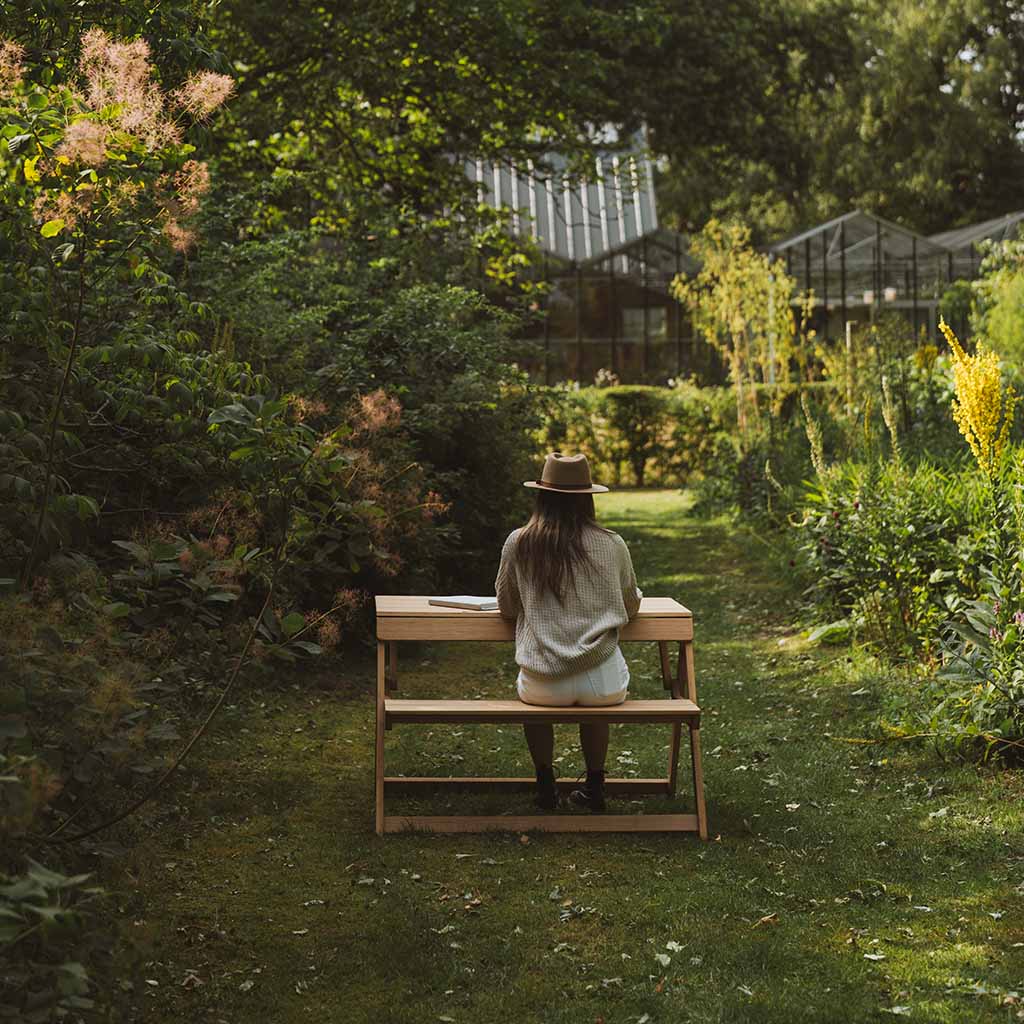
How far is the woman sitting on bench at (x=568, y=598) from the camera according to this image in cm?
546

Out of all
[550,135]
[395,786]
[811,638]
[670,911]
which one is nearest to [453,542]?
[811,638]

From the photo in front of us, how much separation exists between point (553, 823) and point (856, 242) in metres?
25.0

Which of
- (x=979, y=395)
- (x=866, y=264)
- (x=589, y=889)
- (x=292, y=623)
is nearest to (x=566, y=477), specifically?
(x=589, y=889)

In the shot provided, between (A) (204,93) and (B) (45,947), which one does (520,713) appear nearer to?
(A) (204,93)

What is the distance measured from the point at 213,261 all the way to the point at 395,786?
3.70 meters

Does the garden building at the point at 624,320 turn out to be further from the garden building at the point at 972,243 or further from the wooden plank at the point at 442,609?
the wooden plank at the point at 442,609

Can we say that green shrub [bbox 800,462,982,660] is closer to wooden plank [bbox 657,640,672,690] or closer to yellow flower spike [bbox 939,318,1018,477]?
yellow flower spike [bbox 939,318,1018,477]

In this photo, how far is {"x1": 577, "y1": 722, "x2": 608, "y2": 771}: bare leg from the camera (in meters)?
5.68

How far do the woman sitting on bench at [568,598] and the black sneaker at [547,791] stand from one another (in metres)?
0.20

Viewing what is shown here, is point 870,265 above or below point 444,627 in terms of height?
above

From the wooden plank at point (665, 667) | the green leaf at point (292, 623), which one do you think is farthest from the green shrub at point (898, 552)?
the green leaf at point (292, 623)

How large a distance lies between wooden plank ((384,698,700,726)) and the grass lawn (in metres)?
0.46

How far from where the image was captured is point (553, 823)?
216 inches

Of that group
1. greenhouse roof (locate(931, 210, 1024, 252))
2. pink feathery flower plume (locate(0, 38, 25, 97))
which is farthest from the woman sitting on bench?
greenhouse roof (locate(931, 210, 1024, 252))
